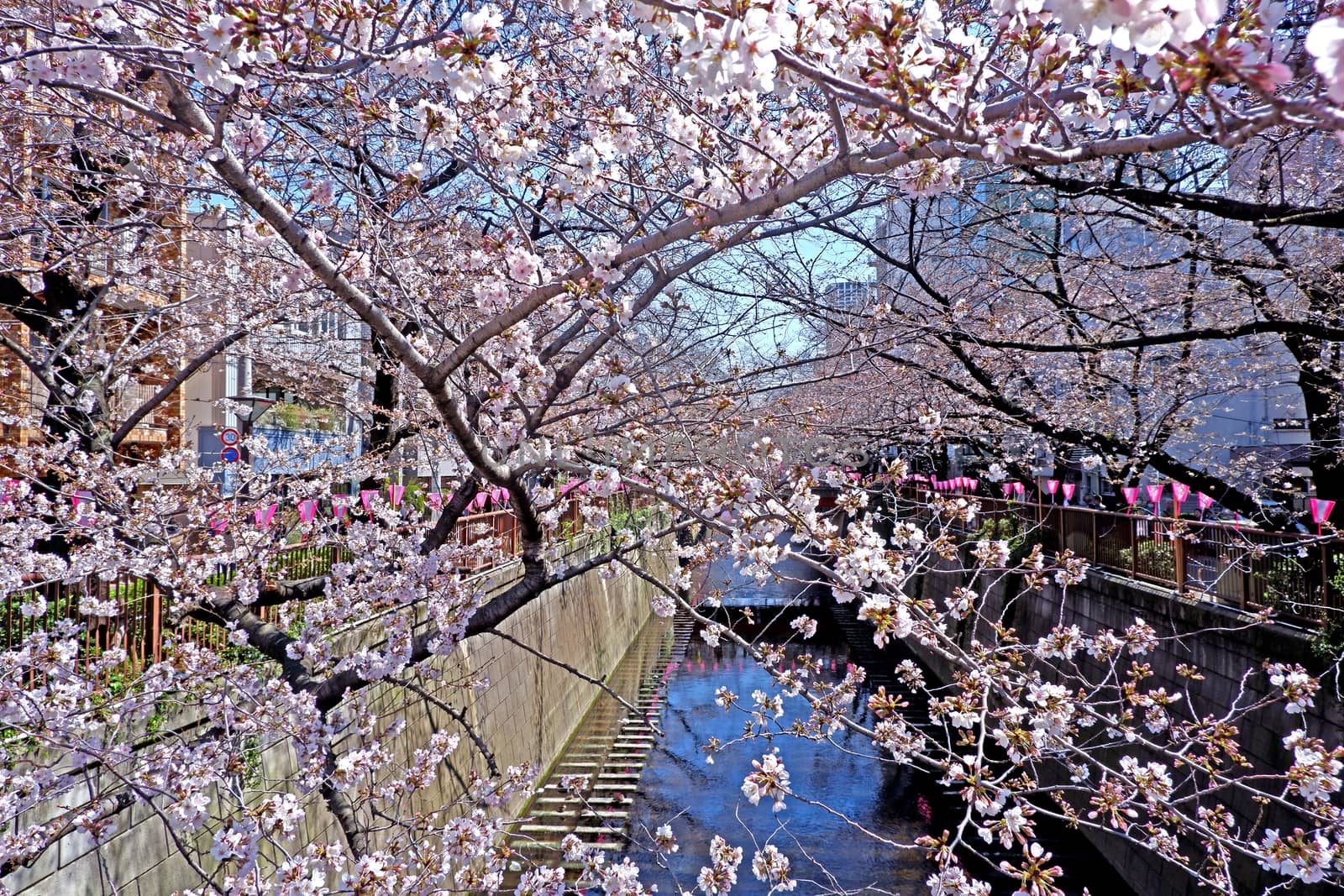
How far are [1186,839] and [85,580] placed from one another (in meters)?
10.1

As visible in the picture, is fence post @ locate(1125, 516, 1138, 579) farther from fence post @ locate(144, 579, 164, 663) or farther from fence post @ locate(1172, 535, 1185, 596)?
fence post @ locate(144, 579, 164, 663)

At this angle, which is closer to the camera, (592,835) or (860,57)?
(860,57)

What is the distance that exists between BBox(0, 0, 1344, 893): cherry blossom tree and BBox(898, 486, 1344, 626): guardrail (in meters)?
1.97

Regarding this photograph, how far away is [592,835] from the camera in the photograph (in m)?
12.5

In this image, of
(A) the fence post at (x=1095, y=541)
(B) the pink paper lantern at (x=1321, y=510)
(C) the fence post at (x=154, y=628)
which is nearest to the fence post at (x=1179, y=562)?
(B) the pink paper lantern at (x=1321, y=510)

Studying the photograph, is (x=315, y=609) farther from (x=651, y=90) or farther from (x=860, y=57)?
(x=860, y=57)

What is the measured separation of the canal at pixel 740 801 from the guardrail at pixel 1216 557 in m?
3.77

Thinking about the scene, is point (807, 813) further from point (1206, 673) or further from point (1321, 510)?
point (1321, 510)

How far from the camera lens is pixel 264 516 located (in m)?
7.25

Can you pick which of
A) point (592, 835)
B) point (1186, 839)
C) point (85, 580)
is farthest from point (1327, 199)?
point (592, 835)

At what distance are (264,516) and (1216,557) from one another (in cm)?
1009

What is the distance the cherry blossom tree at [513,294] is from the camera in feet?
9.17

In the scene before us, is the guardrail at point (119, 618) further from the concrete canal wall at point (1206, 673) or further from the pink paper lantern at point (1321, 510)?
the pink paper lantern at point (1321, 510)

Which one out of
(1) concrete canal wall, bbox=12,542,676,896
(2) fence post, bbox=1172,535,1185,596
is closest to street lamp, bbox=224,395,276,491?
(1) concrete canal wall, bbox=12,542,676,896
